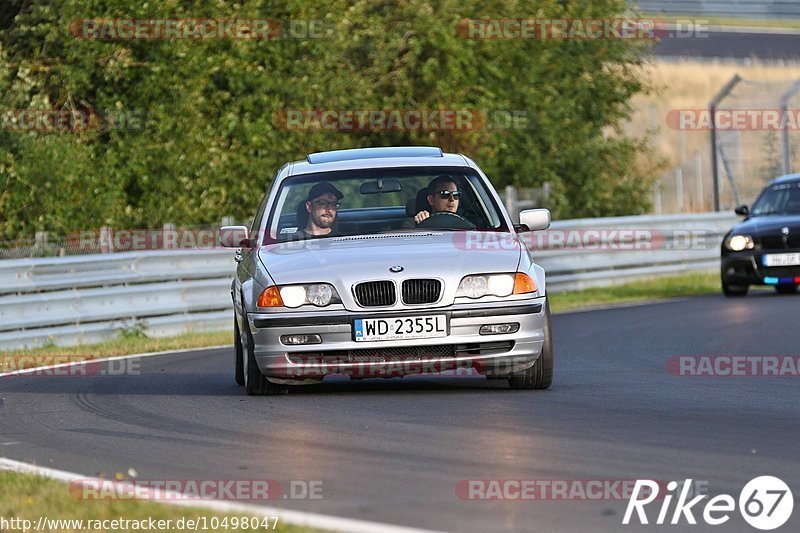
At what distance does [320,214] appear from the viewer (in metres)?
10.8

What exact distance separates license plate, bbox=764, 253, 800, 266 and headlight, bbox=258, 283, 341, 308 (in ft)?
38.5

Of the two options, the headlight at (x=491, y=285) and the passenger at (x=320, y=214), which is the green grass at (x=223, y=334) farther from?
the headlight at (x=491, y=285)

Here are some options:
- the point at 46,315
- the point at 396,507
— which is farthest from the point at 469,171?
the point at 46,315

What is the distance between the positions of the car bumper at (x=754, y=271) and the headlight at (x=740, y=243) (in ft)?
0.21

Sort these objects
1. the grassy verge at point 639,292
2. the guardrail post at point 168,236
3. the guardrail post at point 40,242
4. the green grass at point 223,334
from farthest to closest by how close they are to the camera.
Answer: the grassy verge at point 639,292, the guardrail post at point 168,236, the guardrail post at point 40,242, the green grass at point 223,334

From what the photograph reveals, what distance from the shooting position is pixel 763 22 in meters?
59.6

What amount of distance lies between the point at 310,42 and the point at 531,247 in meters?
4.94

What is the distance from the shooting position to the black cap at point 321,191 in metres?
10.8

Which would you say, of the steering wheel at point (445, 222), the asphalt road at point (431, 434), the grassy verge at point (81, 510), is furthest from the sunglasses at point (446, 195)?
the grassy verge at point (81, 510)

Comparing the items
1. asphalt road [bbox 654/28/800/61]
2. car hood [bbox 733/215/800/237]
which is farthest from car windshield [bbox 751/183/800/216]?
asphalt road [bbox 654/28/800/61]

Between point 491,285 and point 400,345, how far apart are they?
25.3 inches

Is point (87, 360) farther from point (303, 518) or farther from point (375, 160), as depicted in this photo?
point (303, 518)

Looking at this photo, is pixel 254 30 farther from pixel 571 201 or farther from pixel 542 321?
pixel 542 321

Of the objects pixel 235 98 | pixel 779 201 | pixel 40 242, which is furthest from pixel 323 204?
pixel 235 98
